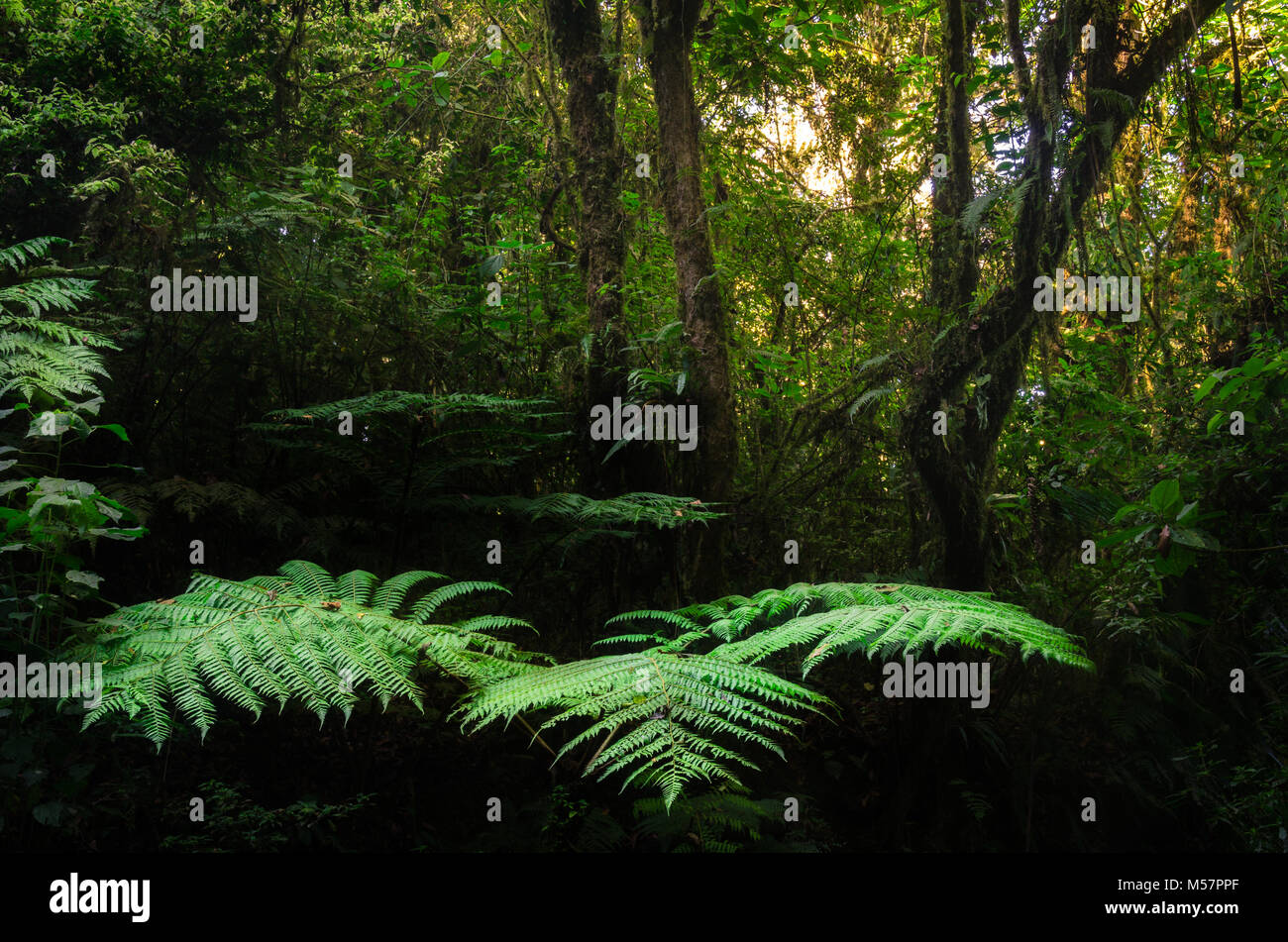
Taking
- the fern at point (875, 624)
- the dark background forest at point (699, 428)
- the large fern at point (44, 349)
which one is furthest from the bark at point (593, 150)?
the large fern at point (44, 349)

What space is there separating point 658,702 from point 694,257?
118 inches

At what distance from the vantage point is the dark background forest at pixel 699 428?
3109 mm

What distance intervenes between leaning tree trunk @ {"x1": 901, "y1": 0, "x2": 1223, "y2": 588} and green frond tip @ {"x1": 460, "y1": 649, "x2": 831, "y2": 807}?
2513 mm

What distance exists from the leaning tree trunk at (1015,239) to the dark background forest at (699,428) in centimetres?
2

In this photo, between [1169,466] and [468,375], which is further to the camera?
[468,375]

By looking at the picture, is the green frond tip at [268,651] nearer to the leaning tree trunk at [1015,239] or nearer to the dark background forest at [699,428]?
the dark background forest at [699,428]

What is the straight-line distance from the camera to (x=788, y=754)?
154 inches

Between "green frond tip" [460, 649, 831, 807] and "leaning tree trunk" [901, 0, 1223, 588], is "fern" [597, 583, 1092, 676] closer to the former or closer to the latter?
"green frond tip" [460, 649, 831, 807]

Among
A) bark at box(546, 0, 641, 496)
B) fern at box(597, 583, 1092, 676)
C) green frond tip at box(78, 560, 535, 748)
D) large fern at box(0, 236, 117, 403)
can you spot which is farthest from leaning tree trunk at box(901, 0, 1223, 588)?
large fern at box(0, 236, 117, 403)

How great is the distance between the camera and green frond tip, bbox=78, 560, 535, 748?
73.0 inches

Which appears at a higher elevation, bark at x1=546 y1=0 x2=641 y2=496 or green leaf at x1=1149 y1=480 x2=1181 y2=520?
bark at x1=546 y1=0 x2=641 y2=496
